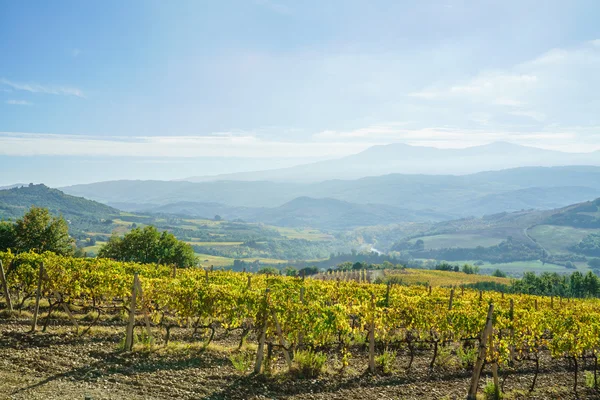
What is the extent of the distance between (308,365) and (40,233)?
138 feet

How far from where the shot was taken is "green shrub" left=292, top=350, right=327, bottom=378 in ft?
42.9

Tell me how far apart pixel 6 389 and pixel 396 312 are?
1247cm

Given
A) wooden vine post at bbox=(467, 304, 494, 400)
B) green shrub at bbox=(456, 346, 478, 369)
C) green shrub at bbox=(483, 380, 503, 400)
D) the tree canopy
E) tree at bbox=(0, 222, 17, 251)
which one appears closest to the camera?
wooden vine post at bbox=(467, 304, 494, 400)

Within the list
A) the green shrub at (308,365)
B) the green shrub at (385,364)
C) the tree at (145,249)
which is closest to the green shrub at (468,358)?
the green shrub at (385,364)

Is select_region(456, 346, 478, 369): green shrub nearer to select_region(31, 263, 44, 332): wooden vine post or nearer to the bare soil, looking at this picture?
the bare soil

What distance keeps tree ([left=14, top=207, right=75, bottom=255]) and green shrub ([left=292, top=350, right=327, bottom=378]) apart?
39192mm

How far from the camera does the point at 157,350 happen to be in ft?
45.4

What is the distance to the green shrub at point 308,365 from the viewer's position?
1308 centimetres

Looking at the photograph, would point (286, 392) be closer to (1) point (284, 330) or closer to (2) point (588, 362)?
(1) point (284, 330)

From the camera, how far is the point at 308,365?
13195 mm

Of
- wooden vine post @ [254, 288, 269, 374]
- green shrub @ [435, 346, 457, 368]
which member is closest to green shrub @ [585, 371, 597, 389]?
green shrub @ [435, 346, 457, 368]

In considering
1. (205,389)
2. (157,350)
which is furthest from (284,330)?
(157,350)

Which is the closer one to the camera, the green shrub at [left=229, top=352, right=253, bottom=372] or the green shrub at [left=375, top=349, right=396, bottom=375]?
the green shrub at [left=229, top=352, right=253, bottom=372]

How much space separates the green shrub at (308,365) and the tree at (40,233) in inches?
1543
